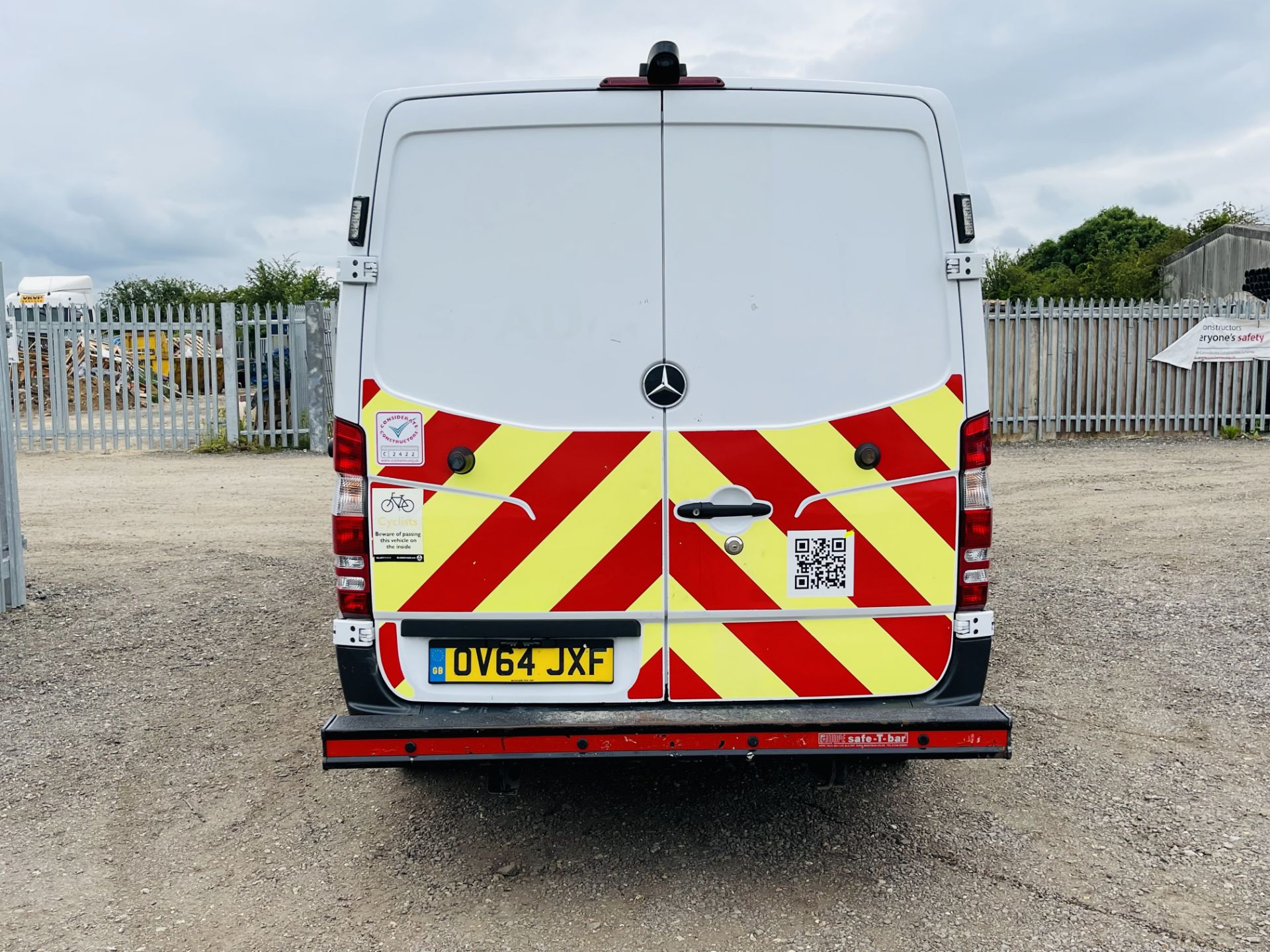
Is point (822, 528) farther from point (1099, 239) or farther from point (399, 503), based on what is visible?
point (1099, 239)

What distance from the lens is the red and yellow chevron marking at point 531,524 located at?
10.7 ft

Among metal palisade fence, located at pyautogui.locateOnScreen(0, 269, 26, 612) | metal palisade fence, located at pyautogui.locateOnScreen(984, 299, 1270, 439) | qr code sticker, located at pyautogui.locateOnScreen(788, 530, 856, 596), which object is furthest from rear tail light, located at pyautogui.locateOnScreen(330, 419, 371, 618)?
metal palisade fence, located at pyautogui.locateOnScreen(984, 299, 1270, 439)

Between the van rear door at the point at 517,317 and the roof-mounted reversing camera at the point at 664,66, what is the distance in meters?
0.06

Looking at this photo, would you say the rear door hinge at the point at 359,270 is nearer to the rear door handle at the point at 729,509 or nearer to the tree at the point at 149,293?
the rear door handle at the point at 729,509

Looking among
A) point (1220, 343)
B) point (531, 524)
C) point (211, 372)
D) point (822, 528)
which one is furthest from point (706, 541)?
point (1220, 343)

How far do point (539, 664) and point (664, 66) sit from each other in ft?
6.03

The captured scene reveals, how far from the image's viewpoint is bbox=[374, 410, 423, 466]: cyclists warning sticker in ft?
10.7

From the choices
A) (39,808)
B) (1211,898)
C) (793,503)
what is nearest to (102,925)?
(39,808)

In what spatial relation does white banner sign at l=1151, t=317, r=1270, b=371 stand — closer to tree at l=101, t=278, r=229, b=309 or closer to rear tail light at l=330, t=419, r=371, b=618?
rear tail light at l=330, t=419, r=371, b=618

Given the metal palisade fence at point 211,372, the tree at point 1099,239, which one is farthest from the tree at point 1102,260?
the metal palisade fence at point 211,372

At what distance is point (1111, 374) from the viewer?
16469 millimetres

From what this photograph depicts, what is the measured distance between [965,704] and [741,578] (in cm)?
82

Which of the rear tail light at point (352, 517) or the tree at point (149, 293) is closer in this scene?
the rear tail light at point (352, 517)

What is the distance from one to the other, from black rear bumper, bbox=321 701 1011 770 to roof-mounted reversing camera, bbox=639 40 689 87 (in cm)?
189
